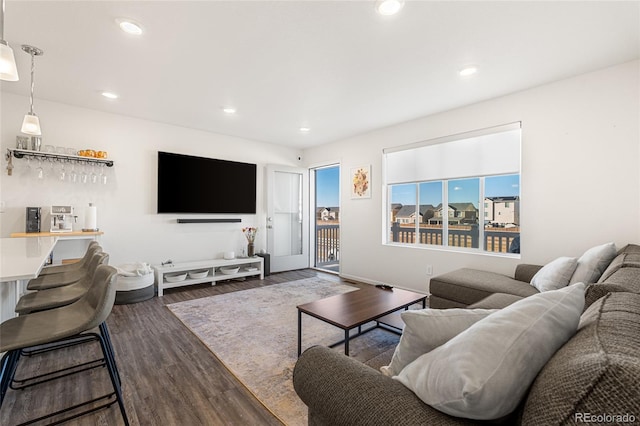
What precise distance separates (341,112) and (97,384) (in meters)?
3.69

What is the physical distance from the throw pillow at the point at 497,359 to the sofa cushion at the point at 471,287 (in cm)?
186

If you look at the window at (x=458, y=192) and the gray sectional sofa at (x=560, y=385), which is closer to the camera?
the gray sectional sofa at (x=560, y=385)

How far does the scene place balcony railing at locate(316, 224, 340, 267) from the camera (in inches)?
274

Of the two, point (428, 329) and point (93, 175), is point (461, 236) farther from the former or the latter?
point (93, 175)

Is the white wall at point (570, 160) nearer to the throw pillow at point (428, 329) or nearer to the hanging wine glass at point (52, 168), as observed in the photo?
the throw pillow at point (428, 329)

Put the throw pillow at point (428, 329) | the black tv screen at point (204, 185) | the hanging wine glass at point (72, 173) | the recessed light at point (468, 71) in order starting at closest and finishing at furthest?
the throw pillow at point (428, 329) → the recessed light at point (468, 71) → the hanging wine glass at point (72, 173) → the black tv screen at point (204, 185)

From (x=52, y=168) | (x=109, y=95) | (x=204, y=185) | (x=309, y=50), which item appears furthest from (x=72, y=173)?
(x=309, y=50)

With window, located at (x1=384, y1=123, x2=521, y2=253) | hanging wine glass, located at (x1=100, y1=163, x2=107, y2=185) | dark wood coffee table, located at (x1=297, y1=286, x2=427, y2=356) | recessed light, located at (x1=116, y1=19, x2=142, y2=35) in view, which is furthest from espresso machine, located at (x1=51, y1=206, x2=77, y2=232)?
window, located at (x1=384, y1=123, x2=521, y2=253)

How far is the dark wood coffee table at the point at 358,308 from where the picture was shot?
2.05 m

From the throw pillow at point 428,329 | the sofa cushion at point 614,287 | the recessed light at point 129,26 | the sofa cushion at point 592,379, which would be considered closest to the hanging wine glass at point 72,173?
the recessed light at point 129,26

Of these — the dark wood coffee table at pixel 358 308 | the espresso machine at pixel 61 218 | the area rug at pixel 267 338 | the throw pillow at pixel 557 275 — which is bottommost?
the area rug at pixel 267 338

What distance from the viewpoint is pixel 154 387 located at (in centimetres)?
191

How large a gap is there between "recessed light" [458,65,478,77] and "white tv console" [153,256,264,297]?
13.2ft

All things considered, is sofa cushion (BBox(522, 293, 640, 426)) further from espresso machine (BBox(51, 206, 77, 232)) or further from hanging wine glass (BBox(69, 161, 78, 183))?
hanging wine glass (BBox(69, 161, 78, 183))
